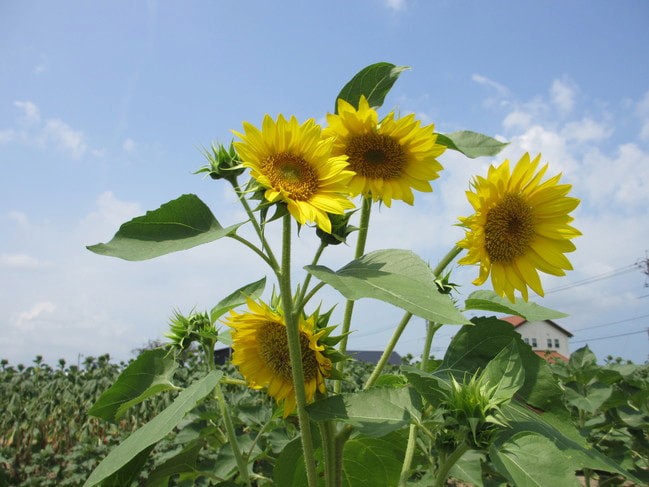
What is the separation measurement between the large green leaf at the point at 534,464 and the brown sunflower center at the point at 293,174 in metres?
0.57

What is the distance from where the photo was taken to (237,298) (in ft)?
4.72

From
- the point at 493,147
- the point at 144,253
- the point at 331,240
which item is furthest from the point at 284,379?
the point at 493,147

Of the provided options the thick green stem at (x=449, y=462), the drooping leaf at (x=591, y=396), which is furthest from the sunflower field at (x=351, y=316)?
the drooping leaf at (x=591, y=396)

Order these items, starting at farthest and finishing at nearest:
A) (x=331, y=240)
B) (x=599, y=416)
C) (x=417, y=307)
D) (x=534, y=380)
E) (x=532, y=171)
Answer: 1. (x=599, y=416)
2. (x=532, y=171)
3. (x=534, y=380)
4. (x=331, y=240)
5. (x=417, y=307)

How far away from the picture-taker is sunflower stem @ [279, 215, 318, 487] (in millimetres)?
1036

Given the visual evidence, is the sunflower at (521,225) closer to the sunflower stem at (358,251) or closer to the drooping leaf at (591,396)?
the sunflower stem at (358,251)

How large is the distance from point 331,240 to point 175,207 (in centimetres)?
30

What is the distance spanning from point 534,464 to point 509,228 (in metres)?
0.58

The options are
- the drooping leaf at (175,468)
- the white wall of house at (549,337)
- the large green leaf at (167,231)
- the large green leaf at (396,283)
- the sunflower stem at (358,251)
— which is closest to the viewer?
the large green leaf at (396,283)

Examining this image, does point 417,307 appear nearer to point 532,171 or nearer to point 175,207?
point 175,207

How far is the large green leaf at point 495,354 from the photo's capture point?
1224 millimetres

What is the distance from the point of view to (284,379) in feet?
4.25

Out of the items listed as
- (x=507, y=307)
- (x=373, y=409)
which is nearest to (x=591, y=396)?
(x=507, y=307)

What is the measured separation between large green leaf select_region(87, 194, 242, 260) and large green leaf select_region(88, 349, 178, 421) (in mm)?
435
